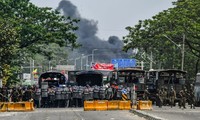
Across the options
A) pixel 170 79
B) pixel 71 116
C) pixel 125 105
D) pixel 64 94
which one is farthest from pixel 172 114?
pixel 170 79

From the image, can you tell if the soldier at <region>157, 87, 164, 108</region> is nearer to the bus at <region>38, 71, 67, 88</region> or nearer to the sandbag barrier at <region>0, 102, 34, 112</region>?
the sandbag barrier at <region>0, 102, 34, 112</region>

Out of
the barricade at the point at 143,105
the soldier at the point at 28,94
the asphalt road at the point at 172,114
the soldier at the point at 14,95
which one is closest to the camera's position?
the asphalt road at the point at 172,114

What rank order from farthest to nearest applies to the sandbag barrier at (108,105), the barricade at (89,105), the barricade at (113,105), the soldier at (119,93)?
1. the soldier at (119,93)
2. the barricade at (113,105)
3. the sandbag barrier at (108,105)
4. the barricade at (89,105)

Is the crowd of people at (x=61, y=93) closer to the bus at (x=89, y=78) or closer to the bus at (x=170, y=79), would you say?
the bus at (x=89, y=78)

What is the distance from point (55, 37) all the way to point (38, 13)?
3.04m

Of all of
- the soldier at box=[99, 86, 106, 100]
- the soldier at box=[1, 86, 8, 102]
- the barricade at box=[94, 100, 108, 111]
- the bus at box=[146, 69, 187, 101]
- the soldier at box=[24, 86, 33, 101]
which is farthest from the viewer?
the bus at box=[146, 69, 187, 101]

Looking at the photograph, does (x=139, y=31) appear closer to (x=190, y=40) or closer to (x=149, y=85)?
(x=190, y=40)

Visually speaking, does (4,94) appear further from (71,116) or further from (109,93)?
(71,116)

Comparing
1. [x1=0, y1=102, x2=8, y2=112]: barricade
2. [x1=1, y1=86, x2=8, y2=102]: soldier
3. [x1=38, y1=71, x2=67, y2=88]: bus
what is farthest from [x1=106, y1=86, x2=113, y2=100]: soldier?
[x1=38, y1=71, x2=67, y2=88]: bus

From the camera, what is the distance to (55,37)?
62750 millimetres

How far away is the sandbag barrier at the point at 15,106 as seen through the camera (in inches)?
1705

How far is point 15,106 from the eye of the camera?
43625 millimetres

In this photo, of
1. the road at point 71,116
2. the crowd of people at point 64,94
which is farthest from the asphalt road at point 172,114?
the crowd of people at point 64,94

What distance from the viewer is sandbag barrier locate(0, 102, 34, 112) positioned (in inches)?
1705
